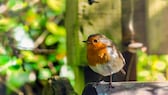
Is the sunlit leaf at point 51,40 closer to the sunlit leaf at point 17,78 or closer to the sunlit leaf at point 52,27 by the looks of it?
the sunlit leaf at point 52,27

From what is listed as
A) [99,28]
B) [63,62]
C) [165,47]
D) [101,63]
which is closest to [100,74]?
[101,63]

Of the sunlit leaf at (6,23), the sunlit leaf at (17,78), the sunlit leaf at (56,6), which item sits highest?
the sunlit leaf at (56,6)

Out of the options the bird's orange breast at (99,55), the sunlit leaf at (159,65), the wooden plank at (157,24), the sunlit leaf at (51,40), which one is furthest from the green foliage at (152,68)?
the sunlit leaf at (51,40)

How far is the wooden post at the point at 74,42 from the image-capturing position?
5.56ft

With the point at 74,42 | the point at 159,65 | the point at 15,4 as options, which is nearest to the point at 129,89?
the point at 74,42

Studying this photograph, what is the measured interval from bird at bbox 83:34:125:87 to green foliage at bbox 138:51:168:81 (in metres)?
0.49

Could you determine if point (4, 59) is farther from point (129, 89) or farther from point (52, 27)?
point (129, 89)

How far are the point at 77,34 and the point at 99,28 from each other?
0.31ft

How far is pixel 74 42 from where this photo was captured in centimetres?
170

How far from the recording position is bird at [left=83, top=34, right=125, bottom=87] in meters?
1.75

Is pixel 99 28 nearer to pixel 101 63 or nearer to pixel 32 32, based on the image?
pixel 101 63

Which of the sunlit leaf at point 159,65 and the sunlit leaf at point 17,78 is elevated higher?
the sunlit leaf at point 159,65

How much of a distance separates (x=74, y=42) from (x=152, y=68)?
980 mm

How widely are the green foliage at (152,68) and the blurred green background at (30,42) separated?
585 mm
